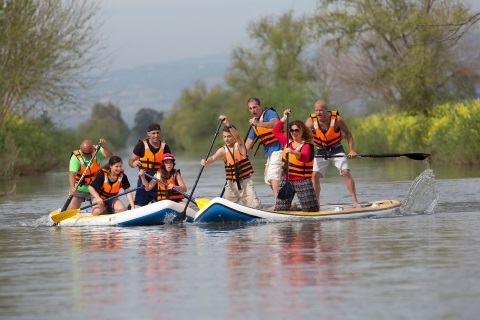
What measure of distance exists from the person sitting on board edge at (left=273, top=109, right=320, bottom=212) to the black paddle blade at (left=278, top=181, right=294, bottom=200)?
0.04 feet

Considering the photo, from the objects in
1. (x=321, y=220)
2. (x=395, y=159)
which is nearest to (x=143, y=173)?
(x=321, y=220)

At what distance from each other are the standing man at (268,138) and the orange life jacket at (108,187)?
187 centimetres

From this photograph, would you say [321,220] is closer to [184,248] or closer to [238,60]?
[184,248]

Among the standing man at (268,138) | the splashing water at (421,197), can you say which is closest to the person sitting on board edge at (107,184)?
the standing man at (268,138)

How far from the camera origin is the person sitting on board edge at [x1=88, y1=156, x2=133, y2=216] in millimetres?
16469

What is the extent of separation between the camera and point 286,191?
52.3ft

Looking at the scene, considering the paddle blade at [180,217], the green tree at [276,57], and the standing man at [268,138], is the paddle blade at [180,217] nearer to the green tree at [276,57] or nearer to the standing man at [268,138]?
the standing man at [268,138]

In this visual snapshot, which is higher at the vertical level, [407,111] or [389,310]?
[407,111]

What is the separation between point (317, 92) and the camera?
5925 centimetres

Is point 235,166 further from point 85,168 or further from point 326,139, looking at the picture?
point 85,168

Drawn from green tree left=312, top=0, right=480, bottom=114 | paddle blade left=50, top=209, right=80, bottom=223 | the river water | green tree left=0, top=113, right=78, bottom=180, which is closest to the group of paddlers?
paddle blade left=50, top=209, right=80, bottom=223

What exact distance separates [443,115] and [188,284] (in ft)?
115

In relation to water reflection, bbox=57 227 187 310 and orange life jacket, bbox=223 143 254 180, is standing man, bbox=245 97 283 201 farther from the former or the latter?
water reflection, bbox=57 227 187 310

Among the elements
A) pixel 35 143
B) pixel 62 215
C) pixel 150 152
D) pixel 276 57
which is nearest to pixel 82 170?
pixel 62 215
